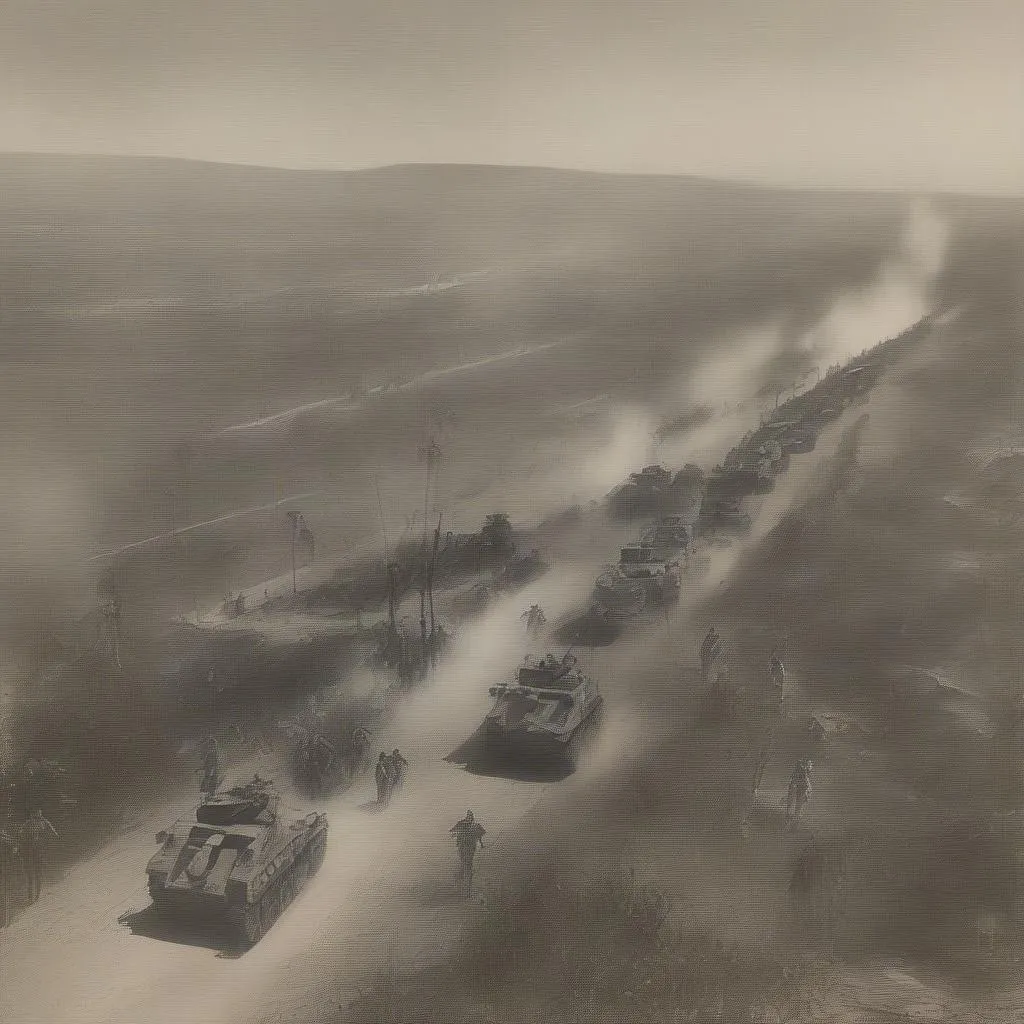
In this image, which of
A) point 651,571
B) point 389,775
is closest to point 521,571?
point 651,571

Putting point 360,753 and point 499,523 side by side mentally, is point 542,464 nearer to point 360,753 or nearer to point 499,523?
point 499,523

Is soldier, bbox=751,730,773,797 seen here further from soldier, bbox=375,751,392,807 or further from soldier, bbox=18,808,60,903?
soldier, bbox=18,808,60,903

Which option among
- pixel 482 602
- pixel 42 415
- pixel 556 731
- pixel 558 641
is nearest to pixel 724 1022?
pixel 556 731

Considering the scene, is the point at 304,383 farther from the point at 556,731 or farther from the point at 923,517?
the point at 923,517

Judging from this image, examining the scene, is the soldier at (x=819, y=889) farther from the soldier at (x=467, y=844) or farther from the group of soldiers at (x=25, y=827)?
the group of soldiers at (x=25, y=827)

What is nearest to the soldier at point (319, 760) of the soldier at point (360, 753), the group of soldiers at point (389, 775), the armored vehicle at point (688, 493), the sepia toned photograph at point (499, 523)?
the sepia toned photograph at point (499, 523)

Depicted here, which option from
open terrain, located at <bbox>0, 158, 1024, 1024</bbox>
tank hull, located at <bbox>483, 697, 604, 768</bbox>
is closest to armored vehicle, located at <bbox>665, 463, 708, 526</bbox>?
open terrain, located at <bbox>0, 158, 1024, 1024</bbox>

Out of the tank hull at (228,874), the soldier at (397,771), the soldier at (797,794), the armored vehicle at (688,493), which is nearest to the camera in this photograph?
the tank hull at (228,874)
